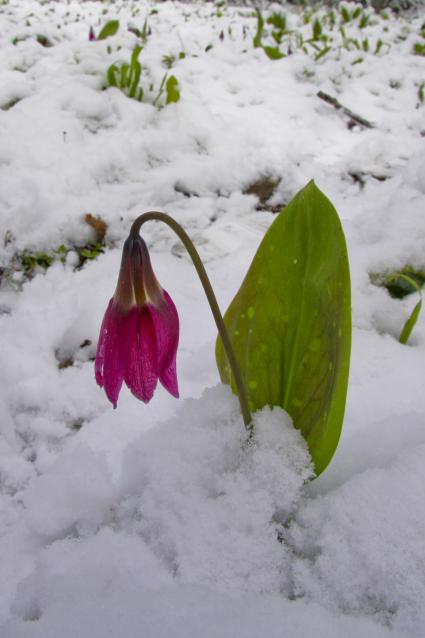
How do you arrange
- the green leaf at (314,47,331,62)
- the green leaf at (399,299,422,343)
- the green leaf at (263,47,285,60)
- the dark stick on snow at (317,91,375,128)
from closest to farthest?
the green leaf at (399,299,422,343)
the dark stick on snow at (317,91,375,128)
the green leaf at (314,47,331,62)
the green leaf at (263,47,285,60)

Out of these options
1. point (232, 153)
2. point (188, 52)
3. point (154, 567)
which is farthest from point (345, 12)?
point (154, 567)

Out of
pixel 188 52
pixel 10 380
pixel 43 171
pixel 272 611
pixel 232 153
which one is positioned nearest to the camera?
pixel 272 611

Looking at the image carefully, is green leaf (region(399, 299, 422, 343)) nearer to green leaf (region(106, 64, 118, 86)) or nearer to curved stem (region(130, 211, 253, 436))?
curved stem (region(130, 211, 253, 436))

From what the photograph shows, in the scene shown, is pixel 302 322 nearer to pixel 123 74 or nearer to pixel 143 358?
pixel 143 358

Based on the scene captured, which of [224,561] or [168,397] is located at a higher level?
[224,561]

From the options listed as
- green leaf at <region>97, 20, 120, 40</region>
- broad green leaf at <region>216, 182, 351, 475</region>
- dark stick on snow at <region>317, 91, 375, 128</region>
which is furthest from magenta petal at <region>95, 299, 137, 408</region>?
green leaf at <region>97, 20, 120, 40</region>

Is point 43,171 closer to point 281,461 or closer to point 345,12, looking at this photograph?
point 281,461

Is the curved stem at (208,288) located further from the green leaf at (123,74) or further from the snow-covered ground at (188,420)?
the green leaf at (123,74)

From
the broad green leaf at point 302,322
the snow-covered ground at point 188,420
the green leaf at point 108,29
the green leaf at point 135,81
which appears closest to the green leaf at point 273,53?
the green leaf at point 108,29
